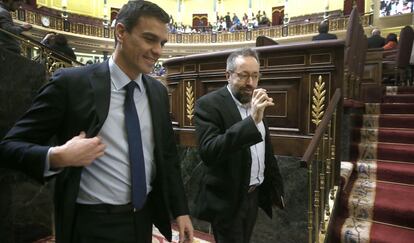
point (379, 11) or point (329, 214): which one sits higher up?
point (379, 11)

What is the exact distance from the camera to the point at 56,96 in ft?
3.20

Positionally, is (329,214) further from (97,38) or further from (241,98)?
(97,38)

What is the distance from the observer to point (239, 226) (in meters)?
1.58

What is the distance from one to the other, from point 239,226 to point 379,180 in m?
1.77

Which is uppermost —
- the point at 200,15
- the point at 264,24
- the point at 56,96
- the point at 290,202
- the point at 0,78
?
the point at 200,15

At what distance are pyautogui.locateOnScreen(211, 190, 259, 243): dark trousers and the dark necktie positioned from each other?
609 millimetres

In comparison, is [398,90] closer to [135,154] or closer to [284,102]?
[284,102]

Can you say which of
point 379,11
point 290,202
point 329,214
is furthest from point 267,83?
point 379,11

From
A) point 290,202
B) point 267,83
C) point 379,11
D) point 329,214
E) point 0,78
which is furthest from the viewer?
point 379,11

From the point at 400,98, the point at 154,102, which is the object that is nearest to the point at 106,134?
the point at 154,102

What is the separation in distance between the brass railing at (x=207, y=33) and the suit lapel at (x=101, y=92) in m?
12.9

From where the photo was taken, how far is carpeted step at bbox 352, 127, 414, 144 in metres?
3.09

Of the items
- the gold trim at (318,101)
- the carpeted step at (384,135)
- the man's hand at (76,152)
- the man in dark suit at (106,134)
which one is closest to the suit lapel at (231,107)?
the man in dark suit at (106,134)

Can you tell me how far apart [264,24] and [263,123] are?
1496cm
